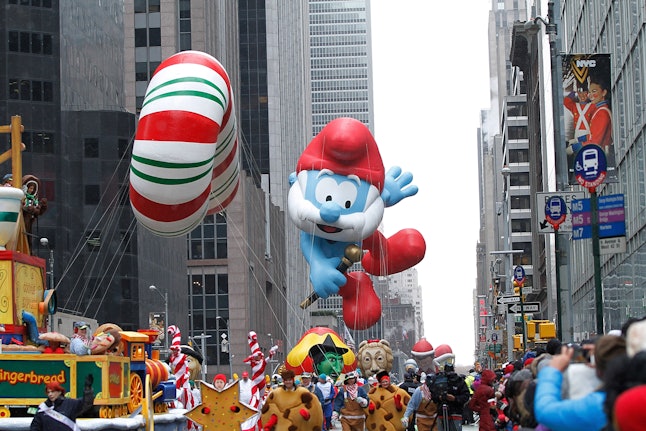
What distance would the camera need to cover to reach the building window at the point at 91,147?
60.5 metres

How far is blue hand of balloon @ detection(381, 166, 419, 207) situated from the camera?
88.2 feet

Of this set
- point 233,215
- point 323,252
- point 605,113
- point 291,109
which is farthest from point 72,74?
point 291,109

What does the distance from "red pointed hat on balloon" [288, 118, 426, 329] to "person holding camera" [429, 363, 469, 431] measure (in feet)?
22.6

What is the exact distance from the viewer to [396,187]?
27.0m

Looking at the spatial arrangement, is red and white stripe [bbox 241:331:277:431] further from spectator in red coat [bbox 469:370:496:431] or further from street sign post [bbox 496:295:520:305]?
street sign post [bbox 496:295:520:305]

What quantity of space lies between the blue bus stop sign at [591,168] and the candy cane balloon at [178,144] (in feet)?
18.4

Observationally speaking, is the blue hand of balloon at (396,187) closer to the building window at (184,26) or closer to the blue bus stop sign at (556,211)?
the blue bus stop sign at (556,211)

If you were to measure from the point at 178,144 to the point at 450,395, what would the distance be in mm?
5833

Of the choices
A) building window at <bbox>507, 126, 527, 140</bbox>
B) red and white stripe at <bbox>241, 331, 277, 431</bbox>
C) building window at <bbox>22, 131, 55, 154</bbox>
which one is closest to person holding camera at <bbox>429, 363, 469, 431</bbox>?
red and white stripe at <bbox>241, 331, 277, 431</bbox>

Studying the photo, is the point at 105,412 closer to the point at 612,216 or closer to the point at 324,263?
the point at 612,216

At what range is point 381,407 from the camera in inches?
795

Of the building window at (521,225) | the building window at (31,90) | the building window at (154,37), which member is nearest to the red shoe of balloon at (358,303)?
the building window at (31,90)

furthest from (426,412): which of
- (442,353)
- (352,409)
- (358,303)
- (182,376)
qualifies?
(442,353)

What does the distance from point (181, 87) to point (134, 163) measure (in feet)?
4.29
